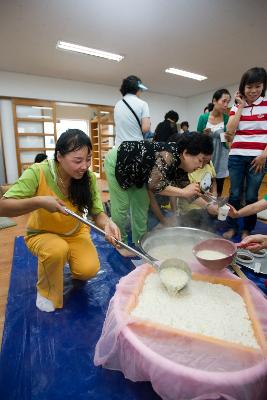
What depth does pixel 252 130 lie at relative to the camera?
6.82 ft

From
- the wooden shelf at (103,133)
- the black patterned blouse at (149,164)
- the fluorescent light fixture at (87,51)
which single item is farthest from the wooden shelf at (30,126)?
the black patterned blouse at (149,164)

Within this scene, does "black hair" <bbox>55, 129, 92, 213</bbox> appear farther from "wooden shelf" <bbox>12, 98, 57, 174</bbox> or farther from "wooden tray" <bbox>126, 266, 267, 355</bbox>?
"wooden shelf" <bbox>12, 98, 57, 174</bbox>

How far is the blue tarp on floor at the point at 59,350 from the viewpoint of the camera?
0.91 m

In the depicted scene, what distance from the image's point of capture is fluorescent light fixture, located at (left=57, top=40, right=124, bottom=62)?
4.10 meters

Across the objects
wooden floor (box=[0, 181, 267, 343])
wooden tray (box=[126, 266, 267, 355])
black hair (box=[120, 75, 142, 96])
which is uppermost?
black hair (box=[120, 75, 142, 96])

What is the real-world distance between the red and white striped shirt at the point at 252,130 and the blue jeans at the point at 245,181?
0.07m

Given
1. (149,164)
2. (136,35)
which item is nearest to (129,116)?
(149,164)

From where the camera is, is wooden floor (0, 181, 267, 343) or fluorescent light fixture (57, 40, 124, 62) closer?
wooden floor (0, 181, 267, 343)

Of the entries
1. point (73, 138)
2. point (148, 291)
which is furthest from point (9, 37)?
point (148, 291)

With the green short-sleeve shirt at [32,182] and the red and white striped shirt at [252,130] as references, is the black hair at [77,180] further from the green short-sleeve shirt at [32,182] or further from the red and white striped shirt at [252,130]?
the red and white striped shirt at [252,130]

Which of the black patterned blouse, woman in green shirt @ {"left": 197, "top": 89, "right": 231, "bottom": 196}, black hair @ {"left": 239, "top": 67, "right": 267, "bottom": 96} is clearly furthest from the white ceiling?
the black patterned blouse

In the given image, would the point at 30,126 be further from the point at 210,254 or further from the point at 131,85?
the point at 210,254

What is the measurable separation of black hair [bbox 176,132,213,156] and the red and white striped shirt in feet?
2.36

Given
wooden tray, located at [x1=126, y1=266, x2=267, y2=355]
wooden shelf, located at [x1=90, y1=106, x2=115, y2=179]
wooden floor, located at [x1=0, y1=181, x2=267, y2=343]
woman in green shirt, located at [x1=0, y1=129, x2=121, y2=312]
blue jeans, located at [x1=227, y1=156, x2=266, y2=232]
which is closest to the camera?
wooden tray, located at [x1=126, y1=266, x2=267, y2=355]
